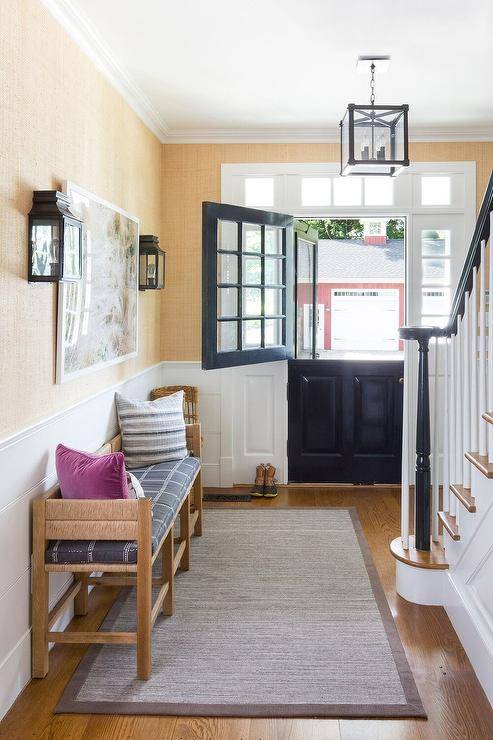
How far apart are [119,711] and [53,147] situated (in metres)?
2.26

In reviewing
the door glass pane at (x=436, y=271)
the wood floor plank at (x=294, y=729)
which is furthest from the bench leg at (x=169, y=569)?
the door glass pane at (x=436, y=271)

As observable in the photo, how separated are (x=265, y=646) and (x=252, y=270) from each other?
2.78m

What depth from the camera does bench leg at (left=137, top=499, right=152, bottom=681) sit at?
2.52 meters

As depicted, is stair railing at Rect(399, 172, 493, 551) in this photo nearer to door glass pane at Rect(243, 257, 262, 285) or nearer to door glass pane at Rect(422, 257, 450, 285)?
door glass pane at Rect(243, 257, 262, 285)

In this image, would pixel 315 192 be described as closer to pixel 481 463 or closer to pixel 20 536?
pixel 481 463

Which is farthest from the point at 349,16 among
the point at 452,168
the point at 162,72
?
the point at 452,168

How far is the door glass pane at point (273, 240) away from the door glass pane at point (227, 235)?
34 centimetres

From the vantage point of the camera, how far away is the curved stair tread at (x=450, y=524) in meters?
2.91

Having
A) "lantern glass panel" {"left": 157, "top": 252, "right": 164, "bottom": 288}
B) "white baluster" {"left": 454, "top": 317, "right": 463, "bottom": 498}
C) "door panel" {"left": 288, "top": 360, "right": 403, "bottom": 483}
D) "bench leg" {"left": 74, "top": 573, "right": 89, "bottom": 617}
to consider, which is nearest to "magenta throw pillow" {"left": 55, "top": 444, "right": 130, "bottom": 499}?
"bench leg" {"left": 74, "top": 573, "right": 89, "bottom": 617}

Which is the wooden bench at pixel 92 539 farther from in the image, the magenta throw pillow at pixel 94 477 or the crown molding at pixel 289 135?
the crown molding at pixel 289 135

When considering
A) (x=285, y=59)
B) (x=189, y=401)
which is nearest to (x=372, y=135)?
(x=285, y=59)

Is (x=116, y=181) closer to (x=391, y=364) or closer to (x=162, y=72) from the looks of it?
(x=162, y=72)

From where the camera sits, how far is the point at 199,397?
5.36 meters

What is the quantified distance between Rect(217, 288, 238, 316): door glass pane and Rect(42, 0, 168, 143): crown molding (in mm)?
1321
